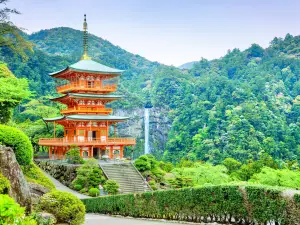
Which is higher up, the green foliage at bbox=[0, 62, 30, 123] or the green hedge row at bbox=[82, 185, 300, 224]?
the green foliage at bbox=[0, 62, 30, 123]

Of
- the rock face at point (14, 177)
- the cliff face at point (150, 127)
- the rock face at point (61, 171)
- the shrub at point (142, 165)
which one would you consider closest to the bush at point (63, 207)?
the rock face at point (14, 177)

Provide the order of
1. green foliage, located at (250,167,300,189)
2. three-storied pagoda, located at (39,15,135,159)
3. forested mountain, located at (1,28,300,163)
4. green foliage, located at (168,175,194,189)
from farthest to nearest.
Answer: forested mountain, located at (1,28,300,163), three-storied pagoda, located at (39,15,135,159), green foliage, located at (250,167,300,189), green foliage, located at (168,175,194,189)

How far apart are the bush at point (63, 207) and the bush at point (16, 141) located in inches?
124

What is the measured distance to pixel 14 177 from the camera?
9.74 m

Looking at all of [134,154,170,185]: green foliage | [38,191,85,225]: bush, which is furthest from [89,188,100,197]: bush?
[38,191,85,225]: bush

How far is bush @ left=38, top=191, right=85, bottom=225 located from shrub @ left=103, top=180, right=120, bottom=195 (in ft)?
42.2

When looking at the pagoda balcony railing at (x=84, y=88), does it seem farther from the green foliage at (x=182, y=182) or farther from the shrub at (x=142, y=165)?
the green foliage at (x=182, y=182)

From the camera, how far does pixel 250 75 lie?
78.4 meters

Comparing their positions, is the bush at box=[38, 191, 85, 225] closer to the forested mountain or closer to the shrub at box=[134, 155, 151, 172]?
the shrub at box=[134, 155, 151, 172]

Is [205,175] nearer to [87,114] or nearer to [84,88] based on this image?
[87,114]

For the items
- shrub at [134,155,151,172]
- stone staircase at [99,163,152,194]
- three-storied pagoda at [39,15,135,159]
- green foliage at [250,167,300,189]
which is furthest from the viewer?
three-storied pagoda at [39,15,135,159]

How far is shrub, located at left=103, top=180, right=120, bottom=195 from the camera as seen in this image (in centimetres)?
2422

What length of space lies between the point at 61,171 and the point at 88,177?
352 cm

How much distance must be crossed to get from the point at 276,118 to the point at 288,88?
53.7 feet
